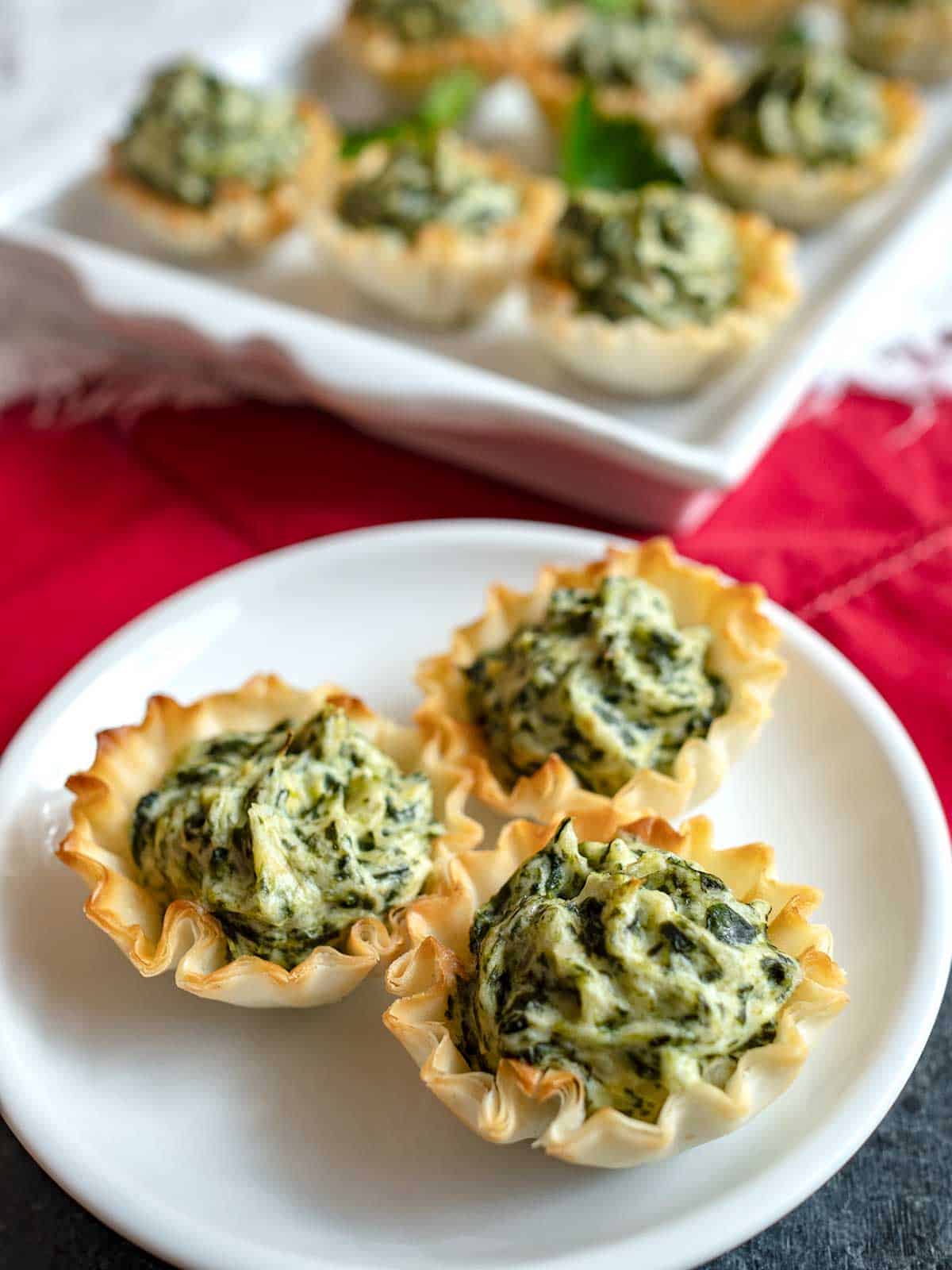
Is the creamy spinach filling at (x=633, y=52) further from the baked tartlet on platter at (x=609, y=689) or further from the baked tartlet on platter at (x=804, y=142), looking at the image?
the baked tartlet on platter at (x=609, y=689)

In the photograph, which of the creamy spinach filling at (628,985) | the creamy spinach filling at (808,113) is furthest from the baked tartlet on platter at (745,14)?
the creamy spinach filling at (628,985)

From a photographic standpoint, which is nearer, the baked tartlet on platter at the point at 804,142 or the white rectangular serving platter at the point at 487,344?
the white rectangular serving platter at the point at 487,344

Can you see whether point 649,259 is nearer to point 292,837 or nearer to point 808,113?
point 808,113

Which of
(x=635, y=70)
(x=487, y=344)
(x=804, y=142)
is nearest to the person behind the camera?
(x=487, y=344)

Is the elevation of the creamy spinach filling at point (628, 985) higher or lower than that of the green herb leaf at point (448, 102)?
higher

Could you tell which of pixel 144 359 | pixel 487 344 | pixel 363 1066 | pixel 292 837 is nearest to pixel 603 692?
pixel 292 837

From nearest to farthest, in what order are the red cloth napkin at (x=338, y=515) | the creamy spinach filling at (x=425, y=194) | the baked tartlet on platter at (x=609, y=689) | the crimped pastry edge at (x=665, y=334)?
the baked tartlet on platter at (x=609, y=689) < the red cloth napkin at (x=338, y=515) < the crimped pastry edge at (x=665, y=334) < the creamy spinach filling at (x=425, y=194)

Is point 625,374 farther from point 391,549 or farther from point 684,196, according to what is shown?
point 391,549
